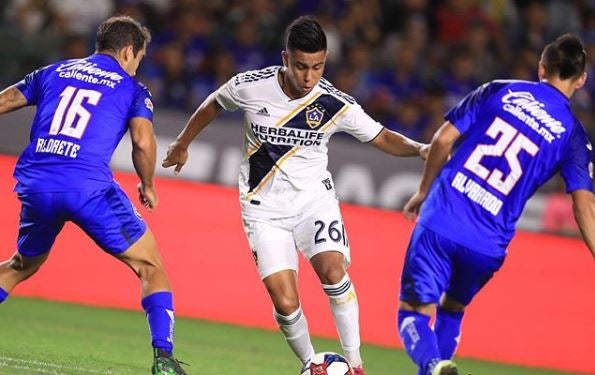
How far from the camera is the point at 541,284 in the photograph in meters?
11.7

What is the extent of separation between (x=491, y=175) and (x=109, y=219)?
229 centimetres

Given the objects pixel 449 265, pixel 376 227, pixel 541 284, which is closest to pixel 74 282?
pixel 376 227

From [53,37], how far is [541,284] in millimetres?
6595

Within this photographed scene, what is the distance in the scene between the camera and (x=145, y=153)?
24.5 ft

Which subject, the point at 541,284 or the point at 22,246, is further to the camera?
the point at 541,284

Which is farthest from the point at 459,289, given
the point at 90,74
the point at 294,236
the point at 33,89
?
the point at 33,89

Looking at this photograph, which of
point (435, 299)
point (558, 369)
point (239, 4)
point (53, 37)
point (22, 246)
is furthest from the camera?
point (239, 4)

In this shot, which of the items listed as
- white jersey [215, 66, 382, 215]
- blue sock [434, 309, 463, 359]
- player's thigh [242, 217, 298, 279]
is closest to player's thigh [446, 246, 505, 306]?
blue sock [434, 309, 463, 359]

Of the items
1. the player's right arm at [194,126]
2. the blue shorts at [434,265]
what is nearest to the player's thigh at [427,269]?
the blue shorts at [434,265]

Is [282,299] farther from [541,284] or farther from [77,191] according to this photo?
[541,284]

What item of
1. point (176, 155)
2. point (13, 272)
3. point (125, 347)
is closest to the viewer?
point (13, 272)

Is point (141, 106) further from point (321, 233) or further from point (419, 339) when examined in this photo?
point (419, 339)

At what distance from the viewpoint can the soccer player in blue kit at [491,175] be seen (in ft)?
23.4

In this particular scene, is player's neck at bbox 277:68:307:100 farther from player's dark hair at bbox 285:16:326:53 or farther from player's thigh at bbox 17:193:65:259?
player's thigh at bbox 17:193:65:259
